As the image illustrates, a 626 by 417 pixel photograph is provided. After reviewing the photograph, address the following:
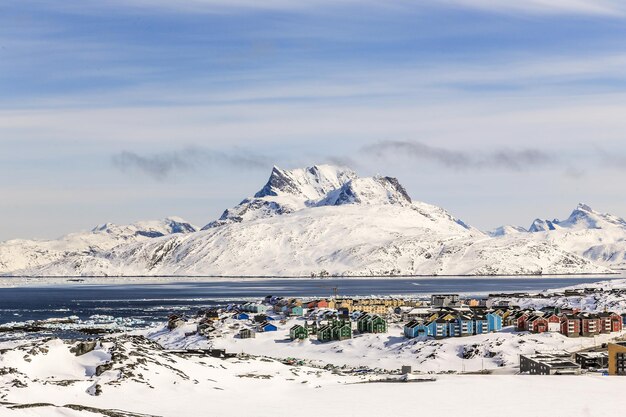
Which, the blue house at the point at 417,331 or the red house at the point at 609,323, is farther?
Answer: the red house at the point at 609,323

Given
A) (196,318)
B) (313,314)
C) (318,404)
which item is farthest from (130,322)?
(318,404)

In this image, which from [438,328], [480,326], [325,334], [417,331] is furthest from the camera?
[325,334]

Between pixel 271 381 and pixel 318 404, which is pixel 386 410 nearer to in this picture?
pixel 318 404

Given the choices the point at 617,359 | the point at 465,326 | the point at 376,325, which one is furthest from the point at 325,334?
the point at 617,359

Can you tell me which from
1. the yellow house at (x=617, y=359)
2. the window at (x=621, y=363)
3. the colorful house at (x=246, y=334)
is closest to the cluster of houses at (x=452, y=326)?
the colorful house at (x=246, y=334)

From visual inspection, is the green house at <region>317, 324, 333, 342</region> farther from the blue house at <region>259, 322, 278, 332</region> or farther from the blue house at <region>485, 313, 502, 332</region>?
the blue house at <region>485, 313, 502, 332</region>

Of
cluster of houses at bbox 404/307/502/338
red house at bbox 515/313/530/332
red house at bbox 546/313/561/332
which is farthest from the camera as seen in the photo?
red house at bbox 515/313/530/332

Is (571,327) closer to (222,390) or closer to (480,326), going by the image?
(480,326)

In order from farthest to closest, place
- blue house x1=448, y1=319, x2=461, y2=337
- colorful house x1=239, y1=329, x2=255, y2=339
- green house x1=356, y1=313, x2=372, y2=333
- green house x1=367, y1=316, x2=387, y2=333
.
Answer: colorful house x1=239, y1=329, x2=255, y2=339 → green house x1=356, y1=313, x2=372, y2=333 → green house x1=367, y1=316, x2=387, y2=333 → blue house x1=448, y1=319, x2=461, y2=337

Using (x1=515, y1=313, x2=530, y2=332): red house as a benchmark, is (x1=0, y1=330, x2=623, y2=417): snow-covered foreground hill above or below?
below

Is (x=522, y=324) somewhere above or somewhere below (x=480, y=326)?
above

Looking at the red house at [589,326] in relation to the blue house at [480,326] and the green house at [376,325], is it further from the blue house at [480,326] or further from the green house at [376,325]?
the green house at [376,325]

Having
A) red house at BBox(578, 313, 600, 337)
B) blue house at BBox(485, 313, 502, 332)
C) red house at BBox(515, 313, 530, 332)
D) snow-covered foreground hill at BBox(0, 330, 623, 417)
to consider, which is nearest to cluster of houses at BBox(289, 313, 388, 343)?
blue house at BBox(485, 313, 502, 332)
